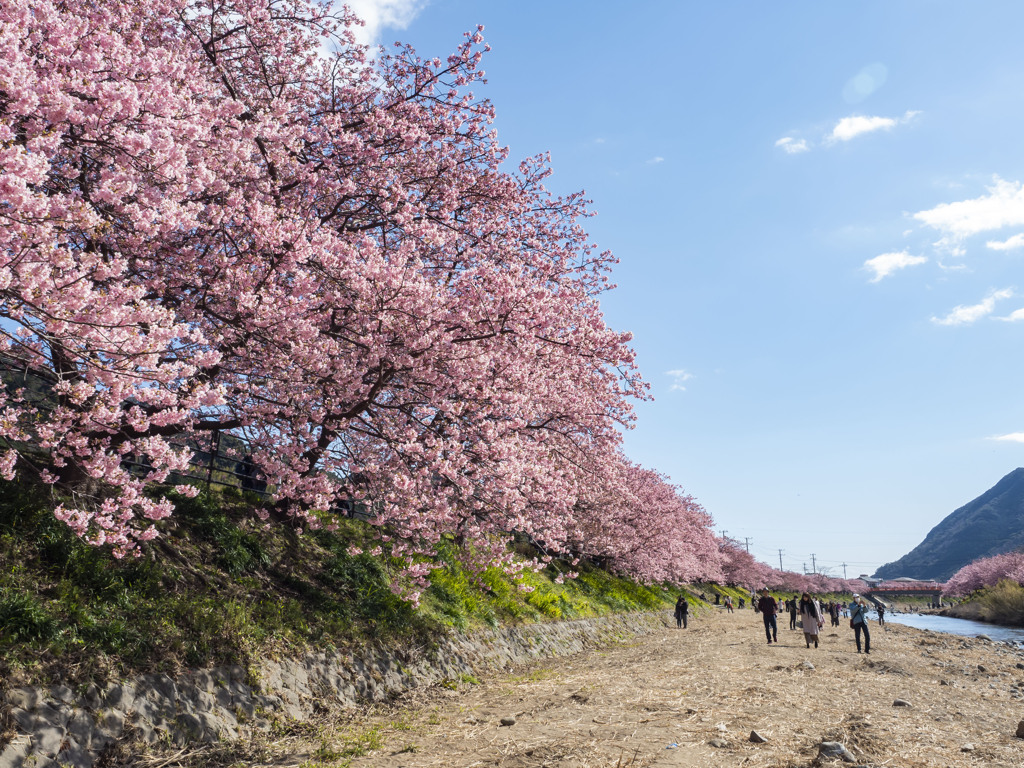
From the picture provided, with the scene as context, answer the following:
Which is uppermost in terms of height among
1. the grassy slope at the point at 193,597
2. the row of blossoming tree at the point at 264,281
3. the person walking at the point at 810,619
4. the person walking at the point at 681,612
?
the row of blossoming tree at the point at 264,281

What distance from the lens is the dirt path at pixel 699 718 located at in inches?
262

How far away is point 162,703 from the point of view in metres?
6.59

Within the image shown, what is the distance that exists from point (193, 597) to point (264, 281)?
187 inches

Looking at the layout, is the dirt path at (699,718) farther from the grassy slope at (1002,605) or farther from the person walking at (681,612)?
the grassy slope at (1002,605)

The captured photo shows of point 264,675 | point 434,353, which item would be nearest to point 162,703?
point 264,675

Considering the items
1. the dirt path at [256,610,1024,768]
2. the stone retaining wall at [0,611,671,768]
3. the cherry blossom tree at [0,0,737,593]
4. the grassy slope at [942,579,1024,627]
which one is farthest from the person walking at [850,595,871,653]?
the grassy slope at [942,579,1024,627]

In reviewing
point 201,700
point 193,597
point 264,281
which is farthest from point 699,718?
point 264,281

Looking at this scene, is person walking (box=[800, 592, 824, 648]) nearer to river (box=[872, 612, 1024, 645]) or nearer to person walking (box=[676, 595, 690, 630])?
person walking (box=[676, 595, 690, 630])

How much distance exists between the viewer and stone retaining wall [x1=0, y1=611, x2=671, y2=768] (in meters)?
5.48

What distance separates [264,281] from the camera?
8211 mm

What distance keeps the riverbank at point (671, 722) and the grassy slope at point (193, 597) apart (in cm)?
142

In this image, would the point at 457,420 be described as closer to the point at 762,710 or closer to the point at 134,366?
the point at 134,366

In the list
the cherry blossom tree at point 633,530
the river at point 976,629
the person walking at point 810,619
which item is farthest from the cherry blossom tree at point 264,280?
the river at point 976,629

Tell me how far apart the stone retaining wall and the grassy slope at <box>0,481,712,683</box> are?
0.78 ft
